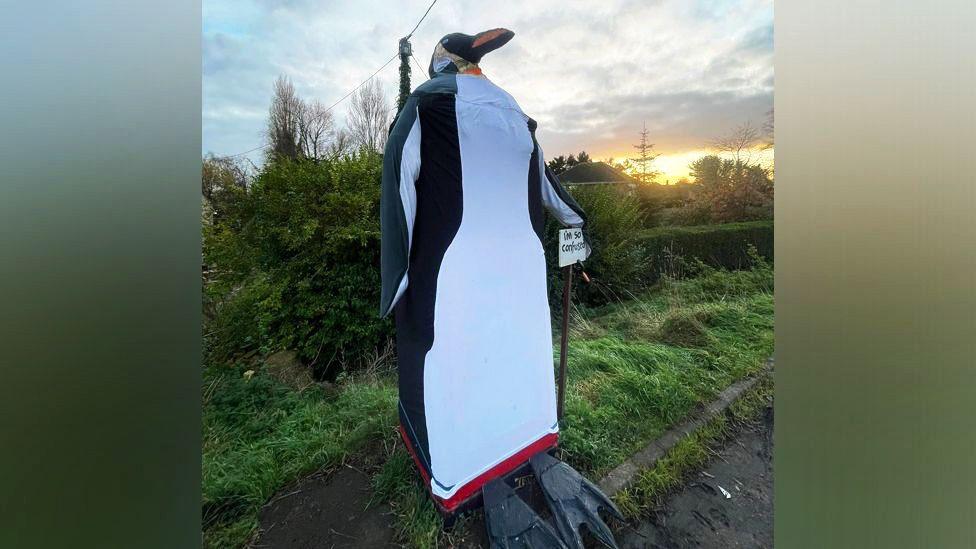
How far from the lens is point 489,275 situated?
1121 mm

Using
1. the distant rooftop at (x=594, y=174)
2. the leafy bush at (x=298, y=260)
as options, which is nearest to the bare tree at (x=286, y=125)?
the leafy bush at (x=298, y=260)

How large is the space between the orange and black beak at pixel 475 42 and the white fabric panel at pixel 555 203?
421mm

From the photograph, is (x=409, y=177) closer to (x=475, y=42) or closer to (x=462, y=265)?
(x=462, y=265)

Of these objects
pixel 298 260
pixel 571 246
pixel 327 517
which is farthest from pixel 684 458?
pixel 298 260

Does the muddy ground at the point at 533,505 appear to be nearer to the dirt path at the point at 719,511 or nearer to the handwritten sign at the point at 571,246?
the dirt path at the point at 719,511

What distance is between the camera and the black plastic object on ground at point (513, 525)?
1033mm

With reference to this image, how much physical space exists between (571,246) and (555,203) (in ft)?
0.69

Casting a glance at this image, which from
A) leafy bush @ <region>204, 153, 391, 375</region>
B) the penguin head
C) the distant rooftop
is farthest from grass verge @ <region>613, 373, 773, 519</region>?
the distant rooftop

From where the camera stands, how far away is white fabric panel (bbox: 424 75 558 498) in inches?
41.4

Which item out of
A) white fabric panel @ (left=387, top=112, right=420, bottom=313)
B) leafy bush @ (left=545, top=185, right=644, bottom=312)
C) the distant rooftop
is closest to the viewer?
white fabric panel @ (left=387, top=112, right=420, bottom=313)

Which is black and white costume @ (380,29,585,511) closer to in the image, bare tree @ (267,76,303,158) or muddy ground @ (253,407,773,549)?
muddy ground @ (253,407,773,549)

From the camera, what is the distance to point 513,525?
1.08 m
